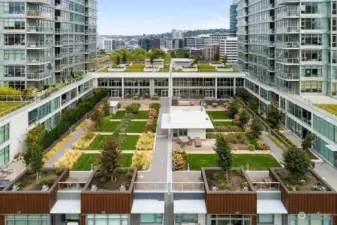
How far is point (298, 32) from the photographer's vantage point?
1886 inches

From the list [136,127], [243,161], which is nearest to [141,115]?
[136,127]

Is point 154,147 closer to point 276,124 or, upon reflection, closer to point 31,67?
point 276,124

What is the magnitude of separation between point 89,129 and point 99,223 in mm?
24877

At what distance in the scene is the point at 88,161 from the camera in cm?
A: 3462

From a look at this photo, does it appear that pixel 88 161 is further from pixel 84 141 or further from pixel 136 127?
pixel 136 127

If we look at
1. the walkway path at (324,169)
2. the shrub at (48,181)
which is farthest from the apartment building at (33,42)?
the walkway path at (324,169)

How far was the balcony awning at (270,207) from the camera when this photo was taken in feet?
70.6

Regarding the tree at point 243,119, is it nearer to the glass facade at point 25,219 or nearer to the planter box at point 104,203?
the planter box at point 104,203

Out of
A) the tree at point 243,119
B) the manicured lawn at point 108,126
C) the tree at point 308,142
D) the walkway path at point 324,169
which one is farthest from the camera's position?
the manicured lawn at point 108,126

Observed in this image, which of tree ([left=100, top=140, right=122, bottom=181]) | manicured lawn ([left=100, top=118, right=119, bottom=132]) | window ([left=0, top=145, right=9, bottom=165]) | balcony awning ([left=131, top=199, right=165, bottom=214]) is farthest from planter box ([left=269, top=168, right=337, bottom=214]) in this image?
manicured lawn ([left=100, top=118, right=119, bottom=132])

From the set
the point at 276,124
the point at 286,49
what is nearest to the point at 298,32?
the point at 286,49

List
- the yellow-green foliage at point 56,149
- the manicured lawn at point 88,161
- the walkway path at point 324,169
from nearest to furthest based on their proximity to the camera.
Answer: the walkway path at point 324,169, the manicured lawn at point 88,161, the yellow-green foliage at point 56,149

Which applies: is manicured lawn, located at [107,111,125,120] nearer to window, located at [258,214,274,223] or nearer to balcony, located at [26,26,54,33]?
balcony, located at [26,26,54,33]

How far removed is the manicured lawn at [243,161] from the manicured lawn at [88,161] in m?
5.40
